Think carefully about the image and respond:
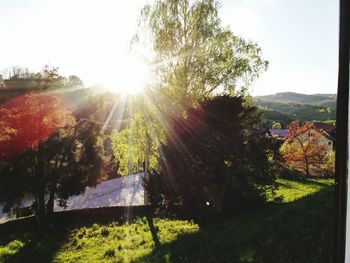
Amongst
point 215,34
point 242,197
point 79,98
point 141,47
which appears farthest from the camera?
point 79,98

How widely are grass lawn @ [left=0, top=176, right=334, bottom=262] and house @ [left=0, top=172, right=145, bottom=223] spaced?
279 inches

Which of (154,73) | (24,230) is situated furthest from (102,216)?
(154,73)

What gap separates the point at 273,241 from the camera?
6773 millimetres

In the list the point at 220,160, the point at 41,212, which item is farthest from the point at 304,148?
the point at 41,212

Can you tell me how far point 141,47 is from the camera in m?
18.5

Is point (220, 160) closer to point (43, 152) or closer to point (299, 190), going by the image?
point (299, 190)

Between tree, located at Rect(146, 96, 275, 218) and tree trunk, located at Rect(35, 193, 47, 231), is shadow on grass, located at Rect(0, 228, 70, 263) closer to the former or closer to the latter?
tree trunk, located at Rect(35, 193, 47, 231)

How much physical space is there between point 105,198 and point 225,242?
19.9 meters

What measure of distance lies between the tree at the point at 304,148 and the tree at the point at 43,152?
1297 cm

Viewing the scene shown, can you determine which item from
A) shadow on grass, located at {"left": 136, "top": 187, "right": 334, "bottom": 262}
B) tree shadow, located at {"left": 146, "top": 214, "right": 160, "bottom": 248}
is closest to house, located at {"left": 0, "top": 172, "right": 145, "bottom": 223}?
tree shadow, located at {"left": 146, "top": 214, "right": 160, "bottom": 248}

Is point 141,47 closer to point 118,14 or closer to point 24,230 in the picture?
point 118,14

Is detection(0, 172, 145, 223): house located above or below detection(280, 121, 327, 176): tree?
below

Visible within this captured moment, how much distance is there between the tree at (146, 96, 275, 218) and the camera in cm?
1255

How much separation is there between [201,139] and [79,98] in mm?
27250
